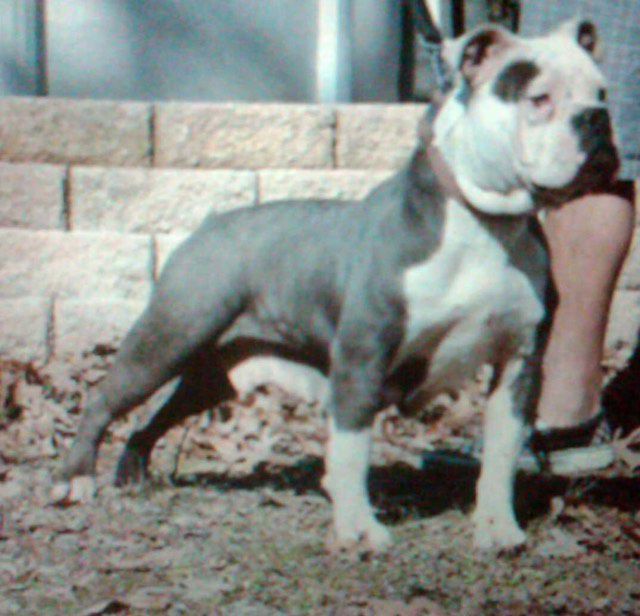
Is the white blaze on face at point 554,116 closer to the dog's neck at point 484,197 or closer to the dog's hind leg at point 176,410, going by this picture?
the dog's neck at point 484,197

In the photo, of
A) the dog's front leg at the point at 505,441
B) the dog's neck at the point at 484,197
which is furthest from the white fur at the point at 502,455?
the dog's neck at the point at 484,197

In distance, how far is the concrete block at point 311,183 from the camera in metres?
4.86

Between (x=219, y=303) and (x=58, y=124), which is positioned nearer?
(x=219, y=303)

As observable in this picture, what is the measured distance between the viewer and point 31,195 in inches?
192

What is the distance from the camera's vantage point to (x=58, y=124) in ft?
16.0

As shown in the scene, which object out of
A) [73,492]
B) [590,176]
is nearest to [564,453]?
[590,176]

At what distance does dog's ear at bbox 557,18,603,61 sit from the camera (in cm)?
302

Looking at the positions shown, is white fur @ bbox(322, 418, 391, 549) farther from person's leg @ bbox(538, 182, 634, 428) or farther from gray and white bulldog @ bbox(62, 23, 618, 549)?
person's leg @ bbox(538, 182, 634, 428)

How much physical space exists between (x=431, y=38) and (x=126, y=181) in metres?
1.90

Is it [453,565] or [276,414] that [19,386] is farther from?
[453,565]

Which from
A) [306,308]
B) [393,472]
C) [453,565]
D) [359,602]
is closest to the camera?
[359,602]

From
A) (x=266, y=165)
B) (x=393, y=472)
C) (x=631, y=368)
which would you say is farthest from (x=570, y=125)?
(x=266, y=165)

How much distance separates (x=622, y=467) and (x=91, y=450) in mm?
1514

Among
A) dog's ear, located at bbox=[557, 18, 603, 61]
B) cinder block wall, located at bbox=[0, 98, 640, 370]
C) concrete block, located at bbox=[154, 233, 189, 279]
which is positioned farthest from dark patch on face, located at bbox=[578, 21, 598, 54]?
concrete block, located at bbox=[154, 233, 189, 279]
